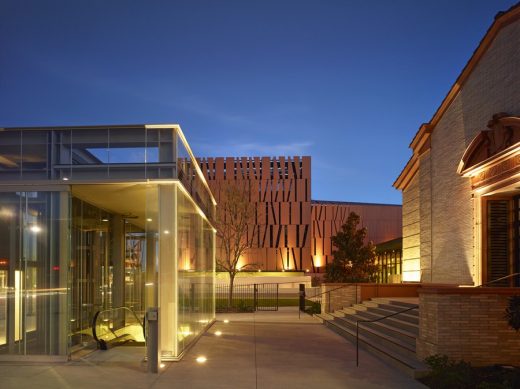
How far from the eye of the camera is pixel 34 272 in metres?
13.0

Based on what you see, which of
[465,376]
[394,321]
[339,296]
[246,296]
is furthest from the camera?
[246,296]

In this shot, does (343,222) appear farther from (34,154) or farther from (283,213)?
(34,154)

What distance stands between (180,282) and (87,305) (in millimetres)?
4174

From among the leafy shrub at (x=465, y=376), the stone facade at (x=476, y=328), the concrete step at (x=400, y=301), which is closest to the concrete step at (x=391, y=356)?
the leafy shrub at (x=465, y=376)

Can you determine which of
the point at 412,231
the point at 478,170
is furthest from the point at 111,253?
the point at 478,170

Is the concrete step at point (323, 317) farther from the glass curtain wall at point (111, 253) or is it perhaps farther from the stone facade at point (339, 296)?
the glass curtain wall at point (111, 253)

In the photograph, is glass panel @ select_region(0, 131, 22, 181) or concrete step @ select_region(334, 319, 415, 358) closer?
concrete step @ select_region(334, 319, 415, 358)

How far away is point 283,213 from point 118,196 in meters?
54.7

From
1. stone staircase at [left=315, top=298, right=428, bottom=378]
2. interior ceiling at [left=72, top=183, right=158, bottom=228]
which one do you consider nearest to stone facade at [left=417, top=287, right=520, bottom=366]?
stone staircase at [left=315, top=298, right=428, bottom=378]

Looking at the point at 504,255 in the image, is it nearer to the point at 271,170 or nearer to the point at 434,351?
the point at 434,351

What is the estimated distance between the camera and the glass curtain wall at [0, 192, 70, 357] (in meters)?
12.8

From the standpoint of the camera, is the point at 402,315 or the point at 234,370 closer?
the point at 234,370

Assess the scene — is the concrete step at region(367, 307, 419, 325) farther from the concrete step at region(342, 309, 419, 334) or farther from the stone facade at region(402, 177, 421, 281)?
the stone facade at region(402, 177, 421, 281)

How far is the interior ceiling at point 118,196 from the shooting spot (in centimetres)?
1314
